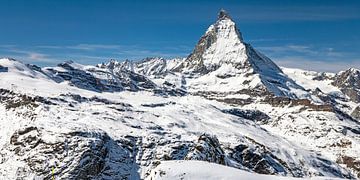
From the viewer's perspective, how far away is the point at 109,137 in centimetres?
15988

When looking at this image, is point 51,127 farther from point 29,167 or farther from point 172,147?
point 172,147

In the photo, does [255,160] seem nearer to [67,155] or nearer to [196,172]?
[67,155]

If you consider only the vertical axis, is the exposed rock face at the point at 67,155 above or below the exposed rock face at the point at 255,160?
above

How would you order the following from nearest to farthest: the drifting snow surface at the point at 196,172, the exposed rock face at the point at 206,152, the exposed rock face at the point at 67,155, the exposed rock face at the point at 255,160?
the drifting snow surface at the point at 196,172
the exposed rock face at the point at 206,152
the exposed rock face at the point at 67,155
the exposed rock face at the point at 255,160

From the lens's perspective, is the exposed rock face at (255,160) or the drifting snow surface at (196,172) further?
the exposed rock face at (255,160)

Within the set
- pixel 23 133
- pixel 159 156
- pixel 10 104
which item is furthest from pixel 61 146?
pixel 10 104

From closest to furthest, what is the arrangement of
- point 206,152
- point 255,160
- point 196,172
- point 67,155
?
point 196,172
point 206,152
point 67,155
point 255,160

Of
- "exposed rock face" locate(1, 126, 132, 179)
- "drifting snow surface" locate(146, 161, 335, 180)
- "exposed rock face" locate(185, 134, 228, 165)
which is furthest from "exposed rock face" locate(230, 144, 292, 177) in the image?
"drifting snow surface" locate(146, 161, 335, 180)

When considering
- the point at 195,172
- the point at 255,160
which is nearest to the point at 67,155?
the point at 255,160

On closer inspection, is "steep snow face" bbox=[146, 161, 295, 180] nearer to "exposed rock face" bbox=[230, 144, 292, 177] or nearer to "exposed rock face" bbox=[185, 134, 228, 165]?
"exposed rock face" bbox=[185, 134, 228, 165]

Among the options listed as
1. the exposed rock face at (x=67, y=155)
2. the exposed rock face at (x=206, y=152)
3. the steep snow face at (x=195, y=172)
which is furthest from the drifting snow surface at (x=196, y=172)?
the exposed rock face at (x=67, y=155)

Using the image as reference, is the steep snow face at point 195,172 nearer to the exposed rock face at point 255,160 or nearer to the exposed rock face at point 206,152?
the exposed rock face at point 206,152

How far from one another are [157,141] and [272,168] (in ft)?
144

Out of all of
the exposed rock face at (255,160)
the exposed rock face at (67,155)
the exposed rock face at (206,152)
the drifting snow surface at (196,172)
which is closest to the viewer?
the drifting snow surface at (196,172)
